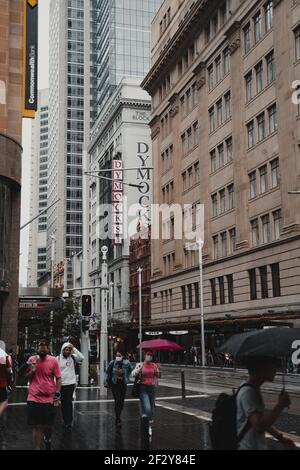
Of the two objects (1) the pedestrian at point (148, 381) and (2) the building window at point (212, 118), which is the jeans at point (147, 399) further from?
(2) the building window at point (212, 118)

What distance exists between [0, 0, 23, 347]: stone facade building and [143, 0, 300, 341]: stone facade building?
Result: 1651 centimetres

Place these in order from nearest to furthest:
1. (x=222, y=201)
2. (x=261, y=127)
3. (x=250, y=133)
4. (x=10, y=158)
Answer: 1. (x=10, y=158)
2. (x=261, y=127)
3. (x=250, y=133)
4. (x=222, y=201)

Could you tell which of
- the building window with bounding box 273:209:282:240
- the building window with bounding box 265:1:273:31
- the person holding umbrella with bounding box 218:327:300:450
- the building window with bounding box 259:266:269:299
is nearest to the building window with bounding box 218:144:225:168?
the building window with bounding box 273:209:282:240

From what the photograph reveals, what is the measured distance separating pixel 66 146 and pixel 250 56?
390ft

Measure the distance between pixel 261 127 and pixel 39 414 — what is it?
4241cm

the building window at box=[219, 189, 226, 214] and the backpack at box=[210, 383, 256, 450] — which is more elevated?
the building window at box=[219, 189, 226, 214]

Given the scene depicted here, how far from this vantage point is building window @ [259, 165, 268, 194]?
47.8 metres

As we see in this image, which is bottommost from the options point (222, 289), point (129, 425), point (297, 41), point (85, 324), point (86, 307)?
A: point (129, 425)

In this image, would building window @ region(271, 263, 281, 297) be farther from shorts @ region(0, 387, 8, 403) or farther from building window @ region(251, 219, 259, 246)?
shorts @ region(0, 387, 8, 403)

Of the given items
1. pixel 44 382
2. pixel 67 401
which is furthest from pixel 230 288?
pixel 44 382

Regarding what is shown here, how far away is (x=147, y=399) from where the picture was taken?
1307 centimetres

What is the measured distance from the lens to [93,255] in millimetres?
127500

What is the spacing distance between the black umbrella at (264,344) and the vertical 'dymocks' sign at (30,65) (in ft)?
100

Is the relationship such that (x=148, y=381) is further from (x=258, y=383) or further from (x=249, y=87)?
(x=249, y=87)
